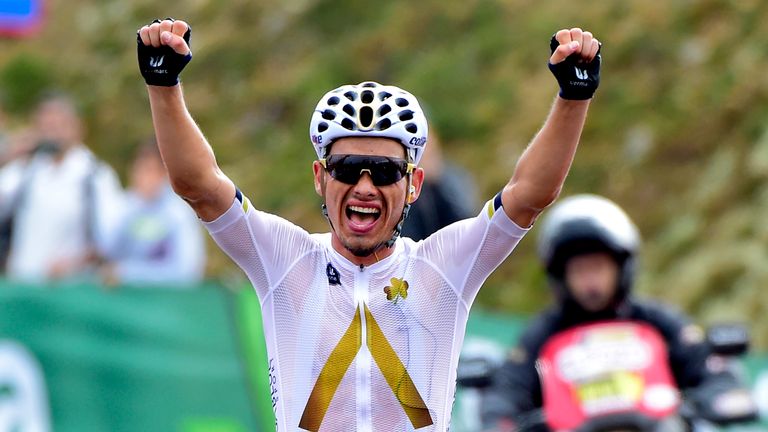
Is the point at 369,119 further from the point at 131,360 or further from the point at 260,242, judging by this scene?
the point at 131,360

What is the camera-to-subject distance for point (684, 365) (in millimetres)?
8875

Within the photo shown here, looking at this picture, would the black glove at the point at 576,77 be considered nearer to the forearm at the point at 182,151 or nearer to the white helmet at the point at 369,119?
the white helmet at the point at 369,119

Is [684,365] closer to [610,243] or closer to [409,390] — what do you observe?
[610,243]

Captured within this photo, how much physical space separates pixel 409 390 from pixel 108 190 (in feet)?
21.5

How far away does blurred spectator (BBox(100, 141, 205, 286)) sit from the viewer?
465 inches

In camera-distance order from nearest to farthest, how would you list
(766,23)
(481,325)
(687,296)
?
(481,325)
(687,296)
(766,23)

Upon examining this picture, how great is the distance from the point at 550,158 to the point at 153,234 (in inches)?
266

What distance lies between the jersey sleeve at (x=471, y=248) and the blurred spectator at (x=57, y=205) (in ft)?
20.8

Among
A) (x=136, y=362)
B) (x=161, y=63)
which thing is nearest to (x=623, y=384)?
(x=161, y=63)

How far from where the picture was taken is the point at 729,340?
8508 mm

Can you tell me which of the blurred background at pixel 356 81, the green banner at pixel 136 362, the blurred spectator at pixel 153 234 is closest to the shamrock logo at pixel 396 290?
the green banner at pixel 136 362

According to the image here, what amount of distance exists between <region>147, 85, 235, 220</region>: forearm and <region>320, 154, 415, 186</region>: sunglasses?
39 centimetres

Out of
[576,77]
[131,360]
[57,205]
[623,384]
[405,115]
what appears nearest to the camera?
[576,77]

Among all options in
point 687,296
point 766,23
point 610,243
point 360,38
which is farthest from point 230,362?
point 360,38
